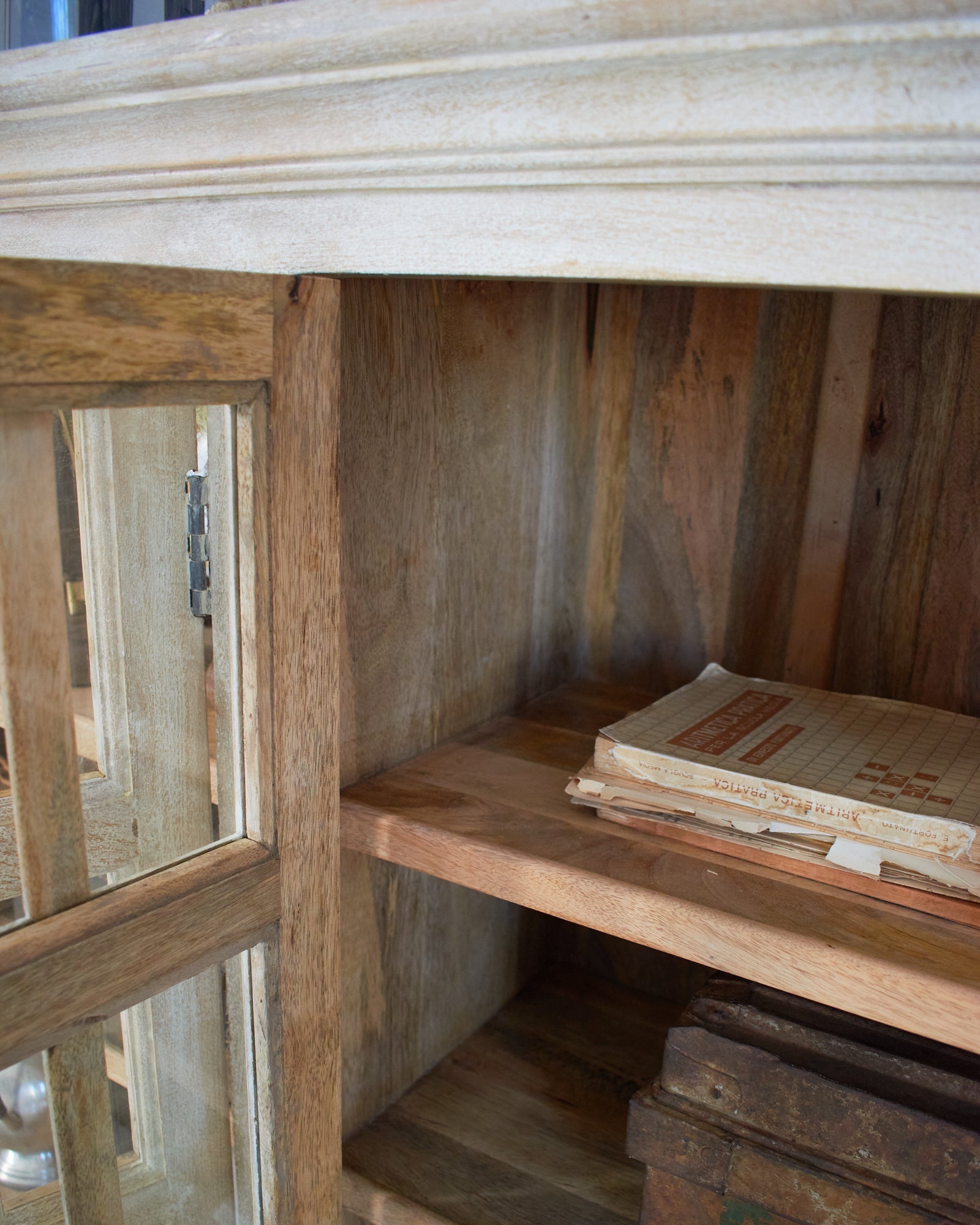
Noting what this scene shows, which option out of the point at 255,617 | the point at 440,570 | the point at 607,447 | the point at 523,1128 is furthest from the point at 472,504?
the point at 523,1128

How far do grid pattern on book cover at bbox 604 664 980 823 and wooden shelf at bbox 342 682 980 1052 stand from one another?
0.06 metres

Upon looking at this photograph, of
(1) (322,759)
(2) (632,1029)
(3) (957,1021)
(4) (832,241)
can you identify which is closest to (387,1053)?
(2) (632,1029)

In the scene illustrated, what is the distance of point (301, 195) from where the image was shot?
0.53m

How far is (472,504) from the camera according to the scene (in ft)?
2.85

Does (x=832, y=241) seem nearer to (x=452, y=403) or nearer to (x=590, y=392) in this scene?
(x=452, y=403)

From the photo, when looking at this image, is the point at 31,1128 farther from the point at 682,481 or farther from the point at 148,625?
the point at 682,481

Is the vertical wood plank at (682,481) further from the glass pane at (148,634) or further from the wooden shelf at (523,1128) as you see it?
the glass pane at (148,634)

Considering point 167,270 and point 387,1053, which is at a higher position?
point 167,270

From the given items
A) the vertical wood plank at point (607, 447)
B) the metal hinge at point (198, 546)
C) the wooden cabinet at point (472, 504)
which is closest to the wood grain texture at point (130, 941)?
the wooden cabinet at point (472, 504)

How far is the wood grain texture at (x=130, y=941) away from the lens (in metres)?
0.46

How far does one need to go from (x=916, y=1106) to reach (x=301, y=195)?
25.9 inches

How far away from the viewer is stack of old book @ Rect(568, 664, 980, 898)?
2.06ft

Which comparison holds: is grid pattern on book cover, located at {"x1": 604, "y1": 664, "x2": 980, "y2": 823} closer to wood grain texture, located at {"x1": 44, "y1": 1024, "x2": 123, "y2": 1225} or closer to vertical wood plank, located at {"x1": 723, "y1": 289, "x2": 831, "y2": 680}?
vertical wood plank, located at {"x1": 723, "y1": 289, "x2": 831, "y2": 680}

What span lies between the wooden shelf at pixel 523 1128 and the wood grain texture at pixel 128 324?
671 mm
